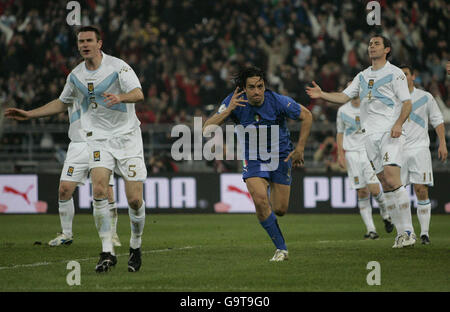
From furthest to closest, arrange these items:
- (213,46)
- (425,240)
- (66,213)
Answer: (213,46) < (66,213) < (425,240)

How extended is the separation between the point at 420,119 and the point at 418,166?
2.48 feet

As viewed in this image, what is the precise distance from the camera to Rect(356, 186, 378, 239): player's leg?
13.4 m

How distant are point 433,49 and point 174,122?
7.16 meters

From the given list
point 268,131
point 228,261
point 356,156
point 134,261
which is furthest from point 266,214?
point 356,156

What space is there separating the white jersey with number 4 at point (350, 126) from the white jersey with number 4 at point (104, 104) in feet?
19.9

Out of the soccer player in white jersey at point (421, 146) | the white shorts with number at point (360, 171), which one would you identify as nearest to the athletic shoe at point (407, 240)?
the soccer player in white jersey at point (421, 146)

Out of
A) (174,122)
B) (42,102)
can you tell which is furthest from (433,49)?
(42,102)

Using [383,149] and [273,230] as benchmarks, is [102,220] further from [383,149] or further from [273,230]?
[383,149]

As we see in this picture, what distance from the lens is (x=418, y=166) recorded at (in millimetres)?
12406

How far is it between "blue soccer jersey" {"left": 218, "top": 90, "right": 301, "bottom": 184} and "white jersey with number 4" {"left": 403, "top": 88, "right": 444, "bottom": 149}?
334 cm

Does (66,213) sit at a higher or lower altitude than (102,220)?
lower

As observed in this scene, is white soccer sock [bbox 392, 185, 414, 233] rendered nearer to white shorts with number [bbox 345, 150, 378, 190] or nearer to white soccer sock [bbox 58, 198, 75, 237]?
white shorts with number [bbox 345, 150, 378, 190]

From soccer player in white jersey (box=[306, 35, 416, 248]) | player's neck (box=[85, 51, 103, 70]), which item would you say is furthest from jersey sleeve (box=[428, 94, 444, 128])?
player's neck (box=[85, 51, 103, 70])

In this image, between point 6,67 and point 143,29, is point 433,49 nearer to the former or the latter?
point 143,29
